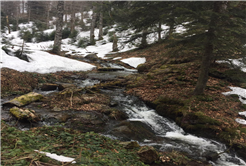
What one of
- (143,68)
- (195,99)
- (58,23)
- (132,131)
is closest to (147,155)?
(132,131)

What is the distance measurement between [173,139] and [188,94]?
2.81 metres

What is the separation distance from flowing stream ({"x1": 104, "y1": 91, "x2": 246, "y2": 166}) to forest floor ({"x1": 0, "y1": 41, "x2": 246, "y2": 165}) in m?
0.29

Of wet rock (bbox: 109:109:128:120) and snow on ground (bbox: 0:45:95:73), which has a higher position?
snow on ground (bbox: 0:45:95:73)

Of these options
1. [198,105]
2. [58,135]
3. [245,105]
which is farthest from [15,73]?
[245,105]

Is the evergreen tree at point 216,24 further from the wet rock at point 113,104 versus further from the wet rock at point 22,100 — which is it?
the wet rock at point 22,100

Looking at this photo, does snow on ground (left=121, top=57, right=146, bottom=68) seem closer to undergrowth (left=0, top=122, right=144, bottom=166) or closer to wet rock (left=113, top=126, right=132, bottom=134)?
wet rock (left=113, top=126, right=132, bottom=134)

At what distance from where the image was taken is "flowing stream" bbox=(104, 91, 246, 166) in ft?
14.8

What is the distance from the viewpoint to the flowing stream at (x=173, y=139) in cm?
450

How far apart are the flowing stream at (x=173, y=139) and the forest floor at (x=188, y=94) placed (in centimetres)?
29

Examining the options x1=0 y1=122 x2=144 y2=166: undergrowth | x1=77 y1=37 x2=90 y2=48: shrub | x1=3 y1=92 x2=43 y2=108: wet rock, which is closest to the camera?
x1=0 y1=122 x2=144 y2=166: undergrowth

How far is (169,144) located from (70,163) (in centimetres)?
350

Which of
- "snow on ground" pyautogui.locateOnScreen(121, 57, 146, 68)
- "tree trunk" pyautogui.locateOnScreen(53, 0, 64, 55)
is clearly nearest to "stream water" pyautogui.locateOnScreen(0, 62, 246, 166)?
"snow on ground" pyautogui.locateOnScreen(121, 57, 146, 68)

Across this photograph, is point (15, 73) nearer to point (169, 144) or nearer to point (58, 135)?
point (58, 135)

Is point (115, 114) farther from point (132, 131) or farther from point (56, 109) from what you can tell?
point (56, 109)
